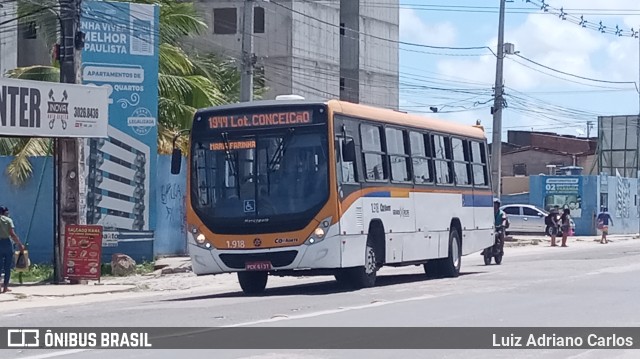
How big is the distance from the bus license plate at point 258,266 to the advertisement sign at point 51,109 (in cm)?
570

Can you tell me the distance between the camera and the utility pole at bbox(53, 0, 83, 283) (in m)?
23.9

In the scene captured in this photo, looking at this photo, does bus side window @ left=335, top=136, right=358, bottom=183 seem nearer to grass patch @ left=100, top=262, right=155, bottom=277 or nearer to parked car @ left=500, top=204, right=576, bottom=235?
grass patch @ left=100, top=262, right=155, bottom=277

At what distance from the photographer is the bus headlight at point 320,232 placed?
19766 millimetres

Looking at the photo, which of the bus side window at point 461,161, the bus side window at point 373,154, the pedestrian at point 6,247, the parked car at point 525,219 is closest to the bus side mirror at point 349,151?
the bus side window at point 373,154

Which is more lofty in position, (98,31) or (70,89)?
(98,31)

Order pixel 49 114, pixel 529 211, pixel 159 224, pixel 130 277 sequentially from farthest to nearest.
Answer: pixel 529 211 < pixel 159 224 < pixel 130 277 < pixel 49 114

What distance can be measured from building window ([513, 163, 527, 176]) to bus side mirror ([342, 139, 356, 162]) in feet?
203

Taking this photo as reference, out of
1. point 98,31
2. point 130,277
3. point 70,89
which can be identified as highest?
point 98,31

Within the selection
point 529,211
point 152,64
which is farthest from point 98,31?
point 529,211

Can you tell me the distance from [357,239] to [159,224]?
11103mm

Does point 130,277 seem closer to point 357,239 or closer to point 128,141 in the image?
point 128,141

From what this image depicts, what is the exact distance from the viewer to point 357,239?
67.7 ft

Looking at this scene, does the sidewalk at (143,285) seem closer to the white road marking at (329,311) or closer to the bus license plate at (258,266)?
the bus license plate at (258,266)

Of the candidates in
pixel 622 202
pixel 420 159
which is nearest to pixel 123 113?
pixel 420 159
